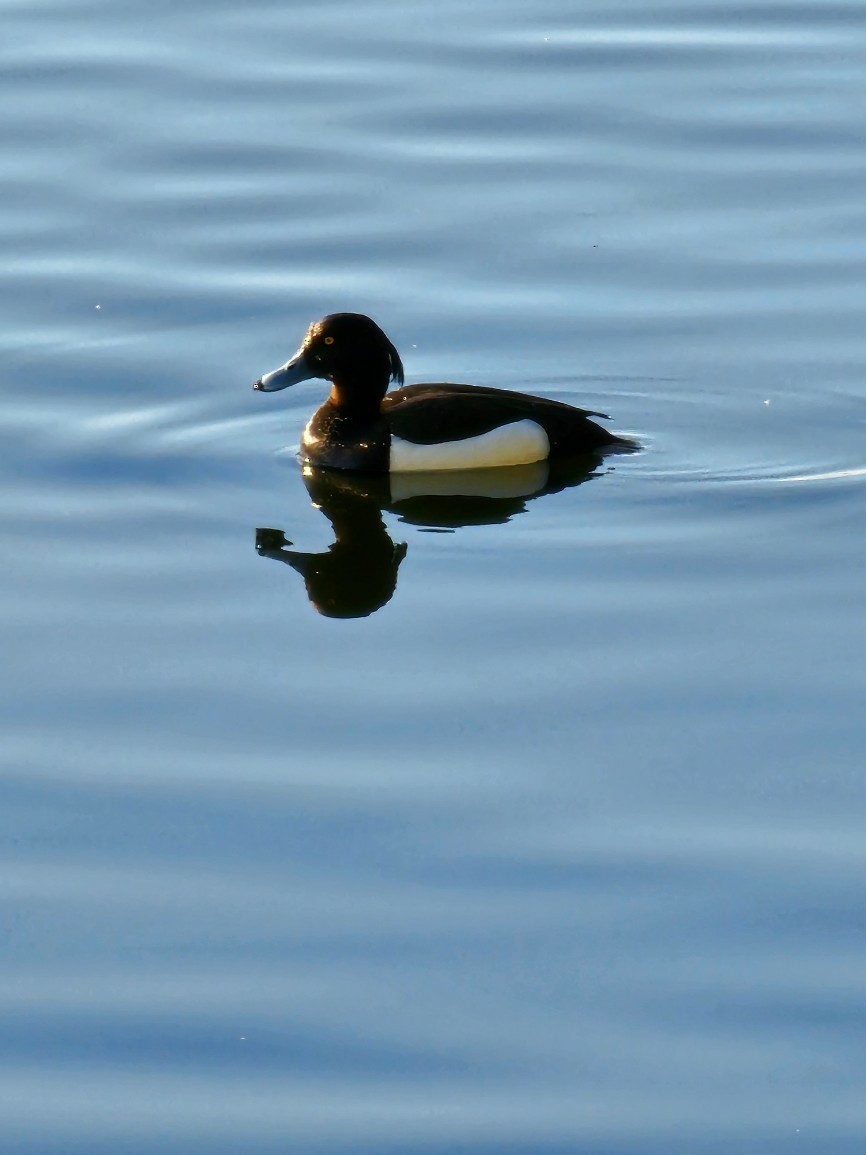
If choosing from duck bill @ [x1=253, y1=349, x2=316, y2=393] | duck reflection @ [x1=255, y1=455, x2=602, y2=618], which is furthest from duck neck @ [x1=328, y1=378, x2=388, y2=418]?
duck reflection @ [x1=255, y1=455, x2=602, y2=618]

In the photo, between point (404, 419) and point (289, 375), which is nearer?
point (404, 419)

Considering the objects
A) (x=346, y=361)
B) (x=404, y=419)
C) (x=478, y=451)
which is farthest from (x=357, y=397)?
(x=478, y=451)

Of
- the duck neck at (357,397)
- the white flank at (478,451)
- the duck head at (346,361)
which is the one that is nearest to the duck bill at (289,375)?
the duck head at (346,361)

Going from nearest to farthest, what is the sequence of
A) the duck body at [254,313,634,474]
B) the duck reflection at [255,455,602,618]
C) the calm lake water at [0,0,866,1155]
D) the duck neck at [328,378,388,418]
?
the calm lake water at [0,0,866,1155] < the duck reflection at [255,455,602,618] < the duck body at [254,313,634,474] < the duck neck at [328,378,388,418]

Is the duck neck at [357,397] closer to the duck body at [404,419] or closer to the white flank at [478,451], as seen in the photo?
the duck body at [404,419]

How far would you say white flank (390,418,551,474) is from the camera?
917cm

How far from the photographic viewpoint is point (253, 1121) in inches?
200

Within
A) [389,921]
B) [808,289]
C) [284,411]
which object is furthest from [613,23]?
[389,921]

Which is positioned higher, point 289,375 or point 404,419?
point 289,375

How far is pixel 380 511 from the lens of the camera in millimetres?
8938

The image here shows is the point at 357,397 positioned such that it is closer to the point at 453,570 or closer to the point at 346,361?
the point at 346,361

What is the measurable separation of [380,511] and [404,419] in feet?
1.70

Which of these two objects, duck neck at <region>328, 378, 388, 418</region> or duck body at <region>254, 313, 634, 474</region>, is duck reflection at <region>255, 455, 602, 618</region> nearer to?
duck body at <region>254, 313, 634, 474</region>

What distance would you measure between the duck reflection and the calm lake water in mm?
28
